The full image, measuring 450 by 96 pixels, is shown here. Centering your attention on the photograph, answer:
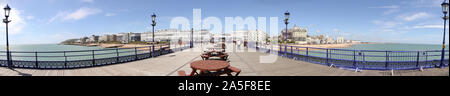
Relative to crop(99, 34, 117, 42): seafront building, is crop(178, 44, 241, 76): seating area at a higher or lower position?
lower

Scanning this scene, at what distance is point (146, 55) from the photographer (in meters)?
9.59

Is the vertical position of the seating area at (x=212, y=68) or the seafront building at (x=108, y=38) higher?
the seafront building at (x=108, y=38)

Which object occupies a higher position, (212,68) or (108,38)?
(108,38)

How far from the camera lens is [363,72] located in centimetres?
562

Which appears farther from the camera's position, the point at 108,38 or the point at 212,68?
the point at 108,38

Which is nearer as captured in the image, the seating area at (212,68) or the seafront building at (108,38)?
the seating area at (212,68)

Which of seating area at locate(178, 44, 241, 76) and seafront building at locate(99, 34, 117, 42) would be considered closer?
seating area at locate(178, 44, 241, 76)

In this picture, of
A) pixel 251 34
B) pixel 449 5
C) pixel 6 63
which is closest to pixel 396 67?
pixel 449 5

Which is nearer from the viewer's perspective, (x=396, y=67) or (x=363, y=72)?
(x=363, y=72)
